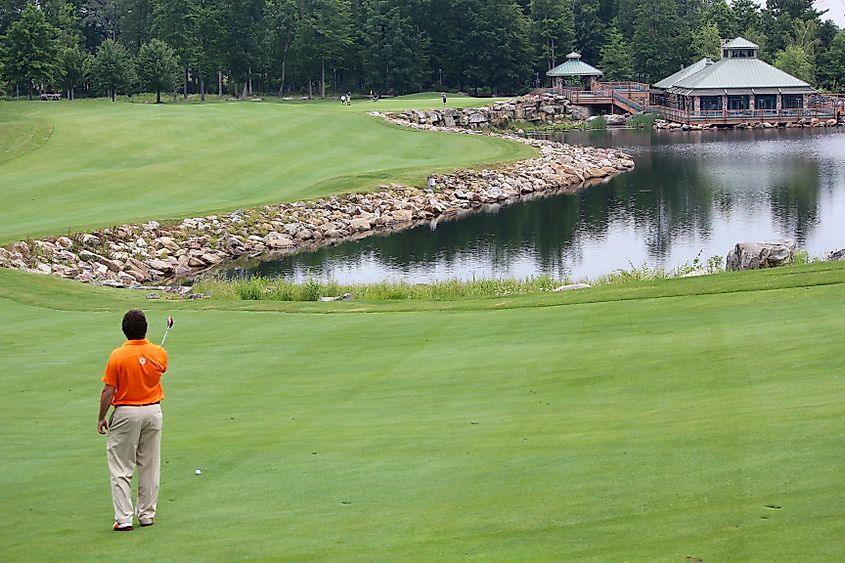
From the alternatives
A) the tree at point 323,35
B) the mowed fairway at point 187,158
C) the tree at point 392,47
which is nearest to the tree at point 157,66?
the tree at point 323,35

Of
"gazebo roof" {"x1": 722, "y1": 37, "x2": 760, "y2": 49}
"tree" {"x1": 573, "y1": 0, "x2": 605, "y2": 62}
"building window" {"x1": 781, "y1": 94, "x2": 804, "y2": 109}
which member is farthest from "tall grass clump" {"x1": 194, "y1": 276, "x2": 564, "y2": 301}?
"tree" {"x1": 573, "y1": 0, "x2": 605, "y2": 62}

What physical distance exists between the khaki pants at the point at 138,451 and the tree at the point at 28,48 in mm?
79994

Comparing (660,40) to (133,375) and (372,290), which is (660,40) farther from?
(133,375)

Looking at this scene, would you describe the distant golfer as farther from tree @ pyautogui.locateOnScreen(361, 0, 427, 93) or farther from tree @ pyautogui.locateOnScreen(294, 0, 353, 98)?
tree @ pyautogui.locateOnScreen(361, 0, 427, 93)

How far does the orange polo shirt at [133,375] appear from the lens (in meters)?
9.72

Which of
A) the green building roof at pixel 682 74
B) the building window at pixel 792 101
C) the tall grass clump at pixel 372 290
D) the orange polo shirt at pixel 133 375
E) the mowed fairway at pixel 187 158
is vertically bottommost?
the tall grass clump at pixel 372 290

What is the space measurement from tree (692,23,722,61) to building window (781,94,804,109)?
17132 mm

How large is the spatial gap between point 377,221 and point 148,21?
90653mm

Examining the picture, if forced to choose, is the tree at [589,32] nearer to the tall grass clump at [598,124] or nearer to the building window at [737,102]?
the tall grass clump at [598,124]

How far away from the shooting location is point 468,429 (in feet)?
39.4

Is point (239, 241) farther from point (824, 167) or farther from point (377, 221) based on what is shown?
point (824, 167)

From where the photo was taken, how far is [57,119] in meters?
64.5

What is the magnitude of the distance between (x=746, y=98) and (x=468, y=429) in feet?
320

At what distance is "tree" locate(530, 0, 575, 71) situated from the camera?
12462 cm
